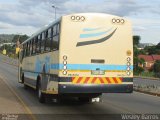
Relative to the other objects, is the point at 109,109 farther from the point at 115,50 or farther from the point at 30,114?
the point at 30,114

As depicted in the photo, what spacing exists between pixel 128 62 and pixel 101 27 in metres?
1.54

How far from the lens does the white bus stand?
1438 cm

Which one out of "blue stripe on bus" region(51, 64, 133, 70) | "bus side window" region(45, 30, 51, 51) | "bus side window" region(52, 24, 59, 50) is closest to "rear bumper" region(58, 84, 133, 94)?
"blue stripe on bus" region(51, 64, 133, 70)

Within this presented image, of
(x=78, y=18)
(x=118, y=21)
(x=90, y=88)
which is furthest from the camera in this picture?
(x=118, y=21)

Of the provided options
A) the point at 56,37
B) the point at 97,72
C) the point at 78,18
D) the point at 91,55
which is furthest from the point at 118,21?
the point at 56,37

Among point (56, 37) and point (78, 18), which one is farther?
point (56, 37)

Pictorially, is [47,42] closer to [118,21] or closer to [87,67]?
[87,67]

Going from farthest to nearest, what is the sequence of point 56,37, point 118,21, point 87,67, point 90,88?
1. point 56,37
2. point 118,21
3. point 87,67
4. point 90,88

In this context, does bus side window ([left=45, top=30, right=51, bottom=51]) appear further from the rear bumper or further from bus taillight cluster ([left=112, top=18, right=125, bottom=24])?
bus taillight cluster ([left=112, top=18, right=125, bottom=24])

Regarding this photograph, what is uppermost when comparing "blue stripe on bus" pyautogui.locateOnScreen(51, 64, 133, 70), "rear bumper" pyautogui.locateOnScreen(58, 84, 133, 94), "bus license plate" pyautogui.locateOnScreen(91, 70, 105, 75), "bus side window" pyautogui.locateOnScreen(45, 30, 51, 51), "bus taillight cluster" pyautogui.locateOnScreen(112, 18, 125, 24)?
"bus taillight cluster" pyautogui.locateOnScreen(112, 18, 125, 24)

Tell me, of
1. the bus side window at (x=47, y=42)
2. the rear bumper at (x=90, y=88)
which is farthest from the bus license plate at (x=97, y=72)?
the bus side window at (x=47, y=42)

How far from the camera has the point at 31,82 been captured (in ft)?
68.4

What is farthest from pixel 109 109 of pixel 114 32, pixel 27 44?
pixel 27 44

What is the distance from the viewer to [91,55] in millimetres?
14602
